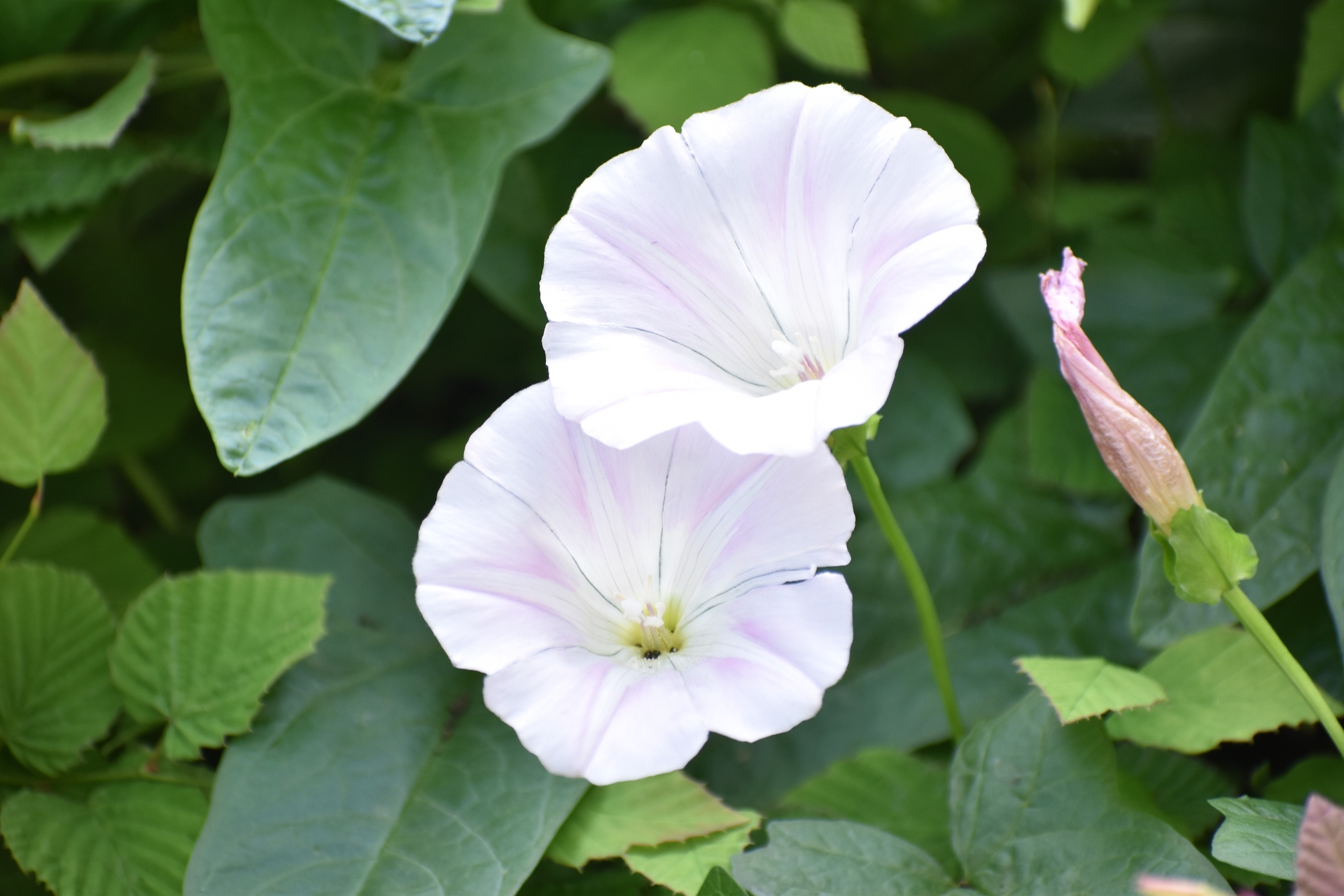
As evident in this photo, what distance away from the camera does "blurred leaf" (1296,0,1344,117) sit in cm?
78

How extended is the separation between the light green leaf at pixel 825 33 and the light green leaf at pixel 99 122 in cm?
48

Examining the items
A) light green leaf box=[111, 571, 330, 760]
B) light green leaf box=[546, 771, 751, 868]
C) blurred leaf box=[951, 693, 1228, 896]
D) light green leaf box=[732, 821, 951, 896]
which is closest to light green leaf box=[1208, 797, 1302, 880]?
blurred leaf box=[951, 693, 1228, 896]

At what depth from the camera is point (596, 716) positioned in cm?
48

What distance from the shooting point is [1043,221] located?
Answer: 103 cm


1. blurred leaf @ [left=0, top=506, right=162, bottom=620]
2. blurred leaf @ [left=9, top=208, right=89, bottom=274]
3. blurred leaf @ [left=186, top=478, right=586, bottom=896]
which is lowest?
blurred leaf @ [left=0, top=506, right=162, bottom=620]

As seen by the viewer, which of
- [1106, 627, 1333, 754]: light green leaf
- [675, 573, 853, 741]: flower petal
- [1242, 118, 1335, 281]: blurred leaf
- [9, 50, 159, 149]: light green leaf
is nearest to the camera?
[675, 573, 853, 741]: flower petal

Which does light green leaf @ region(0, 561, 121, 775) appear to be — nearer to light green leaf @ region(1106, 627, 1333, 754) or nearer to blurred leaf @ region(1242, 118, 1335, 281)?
light green leaf @ region(1106, 627, 1333, 754)

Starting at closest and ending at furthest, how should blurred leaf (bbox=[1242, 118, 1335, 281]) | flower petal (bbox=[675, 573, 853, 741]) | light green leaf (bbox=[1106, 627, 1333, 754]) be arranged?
flower petal (bbox=[675, 573, 853, 741]) → light green leaf (bbox=[1106, 627, 1333, 754]) → blurred leaf (bbox=[1242, 118, 1335, 281])

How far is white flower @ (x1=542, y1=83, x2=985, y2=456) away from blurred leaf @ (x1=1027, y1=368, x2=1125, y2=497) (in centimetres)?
30

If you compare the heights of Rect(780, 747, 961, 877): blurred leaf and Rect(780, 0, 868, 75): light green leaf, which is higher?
Rect(780, 0, 868, 75): light green leaf

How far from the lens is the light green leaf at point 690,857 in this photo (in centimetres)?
56

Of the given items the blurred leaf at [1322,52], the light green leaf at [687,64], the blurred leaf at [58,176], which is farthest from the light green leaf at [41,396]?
the blurred leaf at [1322,52]

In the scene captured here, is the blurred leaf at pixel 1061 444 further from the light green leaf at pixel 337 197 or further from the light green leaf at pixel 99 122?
the light green leaf at pixel 99 122

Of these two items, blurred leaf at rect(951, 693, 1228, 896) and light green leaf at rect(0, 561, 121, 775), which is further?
light green leaf at rect(0, 561, 121, 775)
